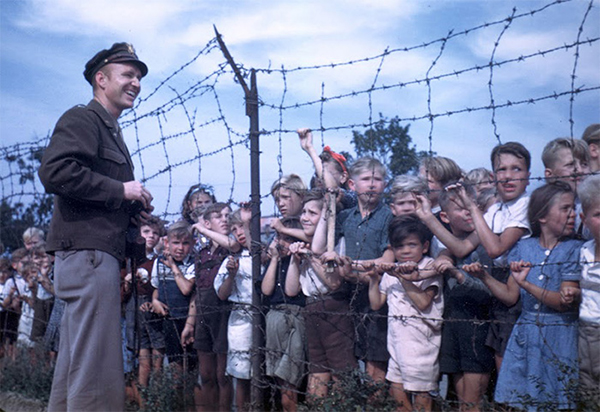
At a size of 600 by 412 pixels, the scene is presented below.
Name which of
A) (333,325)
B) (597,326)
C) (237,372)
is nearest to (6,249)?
(237,372)

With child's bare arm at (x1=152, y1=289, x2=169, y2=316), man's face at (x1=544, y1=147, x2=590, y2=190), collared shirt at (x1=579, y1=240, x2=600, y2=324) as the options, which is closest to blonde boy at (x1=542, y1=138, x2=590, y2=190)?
man's face at (x1=544, y1=147, x2=590, y2=190)

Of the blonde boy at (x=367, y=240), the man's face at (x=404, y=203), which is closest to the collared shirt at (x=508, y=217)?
the man's face at (x=404, y=203)

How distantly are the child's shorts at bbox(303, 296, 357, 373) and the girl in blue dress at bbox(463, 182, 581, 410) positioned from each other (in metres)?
1.06

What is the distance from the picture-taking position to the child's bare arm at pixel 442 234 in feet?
13.2

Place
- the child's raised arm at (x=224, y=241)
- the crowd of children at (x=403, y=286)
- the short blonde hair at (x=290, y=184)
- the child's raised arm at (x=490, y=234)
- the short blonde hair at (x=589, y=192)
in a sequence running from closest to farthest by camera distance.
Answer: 1. the short blonde hair at (x=589, y=192)
2. the crowd of children at (x=403, y=286)
3. the child's raised arm at (x=490, y=234)
4. the short blonde hair at (x=290, y=184)
5. the child's raised arm at (x=224, y=241)

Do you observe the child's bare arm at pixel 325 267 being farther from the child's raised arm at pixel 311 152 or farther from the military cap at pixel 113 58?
the military cap at pixel 113 58

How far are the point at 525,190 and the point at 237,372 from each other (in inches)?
88.5

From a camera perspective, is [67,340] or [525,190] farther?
[525,190]

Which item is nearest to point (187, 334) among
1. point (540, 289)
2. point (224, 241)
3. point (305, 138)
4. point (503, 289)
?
point (224, 241)

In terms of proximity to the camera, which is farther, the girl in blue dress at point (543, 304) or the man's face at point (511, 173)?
the man's face at point (511, 173)

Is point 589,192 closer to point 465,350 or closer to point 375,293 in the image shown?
point 465,350

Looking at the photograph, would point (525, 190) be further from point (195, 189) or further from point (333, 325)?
point (195, 189)

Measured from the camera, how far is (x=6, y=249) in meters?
9.29

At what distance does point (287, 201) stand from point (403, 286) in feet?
3.80
